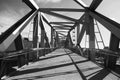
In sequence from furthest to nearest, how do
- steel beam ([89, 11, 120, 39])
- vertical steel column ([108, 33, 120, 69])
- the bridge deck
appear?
vertical steel column ([108, 33, 120, 69])
steel beam ([89, 11, 120, 39])
the bridge deck

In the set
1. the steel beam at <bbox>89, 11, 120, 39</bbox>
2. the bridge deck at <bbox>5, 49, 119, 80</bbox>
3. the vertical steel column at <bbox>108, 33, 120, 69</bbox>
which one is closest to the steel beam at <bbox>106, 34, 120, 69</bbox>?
the vertical steel column at <bbox>108, 33, 120, 69</bbox>

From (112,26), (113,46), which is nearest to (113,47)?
(113,46)

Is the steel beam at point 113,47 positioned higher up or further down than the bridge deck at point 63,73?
higher up

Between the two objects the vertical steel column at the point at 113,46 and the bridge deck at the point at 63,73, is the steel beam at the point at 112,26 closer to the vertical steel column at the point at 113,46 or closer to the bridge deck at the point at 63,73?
the vertical steel column at the point at 113,46

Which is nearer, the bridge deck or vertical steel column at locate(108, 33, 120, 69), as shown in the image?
the bridge deck

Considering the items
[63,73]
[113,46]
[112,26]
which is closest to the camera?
[63,73]

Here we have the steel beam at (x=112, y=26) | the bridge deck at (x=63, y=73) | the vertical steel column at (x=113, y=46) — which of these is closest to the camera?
the bridge deck at (x=63, y=73)

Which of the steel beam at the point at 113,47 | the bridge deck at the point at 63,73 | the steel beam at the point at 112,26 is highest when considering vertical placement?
the steel beam at the point at 112,26

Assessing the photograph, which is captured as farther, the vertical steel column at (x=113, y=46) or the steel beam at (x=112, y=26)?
the vertical steel column at (x=113, y=46)

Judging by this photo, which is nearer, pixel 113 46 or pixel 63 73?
pixel 63 73

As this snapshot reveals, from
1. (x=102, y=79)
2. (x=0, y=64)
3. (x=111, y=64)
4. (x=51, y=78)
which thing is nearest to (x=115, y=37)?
(x=111, y=64)

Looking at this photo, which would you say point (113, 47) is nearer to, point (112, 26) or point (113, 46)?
point (113, 46)

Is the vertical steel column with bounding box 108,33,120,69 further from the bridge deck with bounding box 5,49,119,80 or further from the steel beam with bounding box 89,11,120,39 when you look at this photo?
the bridge deck with bounding box 5,49,119,80

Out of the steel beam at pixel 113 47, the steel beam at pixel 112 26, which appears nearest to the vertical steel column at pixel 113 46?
the steel beam at pixel 113 47
